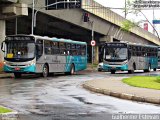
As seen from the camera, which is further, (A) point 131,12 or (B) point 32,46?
(A) point 131,12

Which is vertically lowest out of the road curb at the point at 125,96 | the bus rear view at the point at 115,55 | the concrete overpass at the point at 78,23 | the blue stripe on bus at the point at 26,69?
the road curb at the point at 125,96

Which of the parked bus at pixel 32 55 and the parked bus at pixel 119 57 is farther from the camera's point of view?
the parked bus at pixel 119 57

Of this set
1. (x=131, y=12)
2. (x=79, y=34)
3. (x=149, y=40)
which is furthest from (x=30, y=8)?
(x=149, y=40)

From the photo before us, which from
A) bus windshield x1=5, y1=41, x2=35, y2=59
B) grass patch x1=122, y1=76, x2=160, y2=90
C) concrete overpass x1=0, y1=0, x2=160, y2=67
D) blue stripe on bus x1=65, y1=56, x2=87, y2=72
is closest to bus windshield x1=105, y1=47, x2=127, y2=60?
blue stripe on bus x1=65, y1=56, x2=87, y2=72

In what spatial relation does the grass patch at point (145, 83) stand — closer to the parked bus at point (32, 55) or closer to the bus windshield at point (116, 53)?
the parked bus at point (32, 55)

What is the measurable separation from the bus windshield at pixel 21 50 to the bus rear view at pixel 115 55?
1177 centimetres

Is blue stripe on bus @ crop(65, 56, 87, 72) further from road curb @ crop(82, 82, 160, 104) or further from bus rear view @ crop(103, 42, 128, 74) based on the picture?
road curb @ crop(82, 82, 160, 104)

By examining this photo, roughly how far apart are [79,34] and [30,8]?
22.8 meters

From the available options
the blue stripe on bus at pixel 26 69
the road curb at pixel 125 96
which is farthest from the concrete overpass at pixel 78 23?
the road curb at pixel 125 96

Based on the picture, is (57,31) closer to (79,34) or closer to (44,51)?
(79,34)

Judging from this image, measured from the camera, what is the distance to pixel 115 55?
135 ft

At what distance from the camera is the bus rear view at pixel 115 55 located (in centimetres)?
4072

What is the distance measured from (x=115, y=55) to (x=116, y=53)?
0.26 m

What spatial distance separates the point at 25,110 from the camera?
12.5 m
